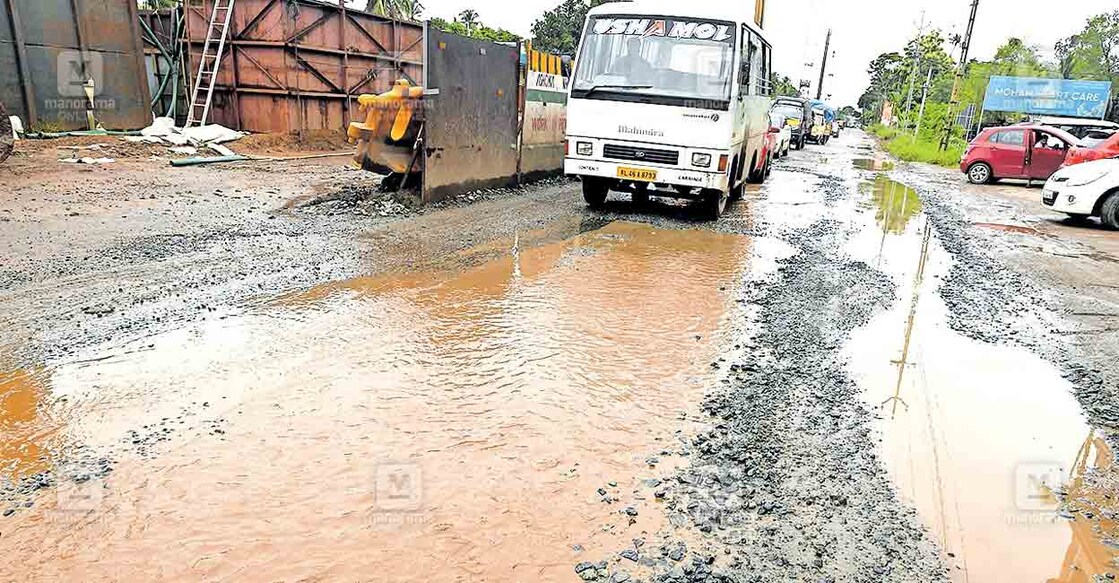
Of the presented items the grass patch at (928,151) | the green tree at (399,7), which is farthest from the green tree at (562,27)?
the grass patch at (928,151)

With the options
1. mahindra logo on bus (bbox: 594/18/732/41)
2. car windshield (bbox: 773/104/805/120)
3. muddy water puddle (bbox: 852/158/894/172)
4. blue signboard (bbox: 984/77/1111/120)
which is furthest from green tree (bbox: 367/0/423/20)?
blue signboard (bbox: 984/77/1111/120)

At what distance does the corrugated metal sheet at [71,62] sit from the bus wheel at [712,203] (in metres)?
11.4

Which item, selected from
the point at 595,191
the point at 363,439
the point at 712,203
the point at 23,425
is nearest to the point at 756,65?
the point at 712,203

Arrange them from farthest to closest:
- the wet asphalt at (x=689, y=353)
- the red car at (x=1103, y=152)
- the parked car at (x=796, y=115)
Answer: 1. the parked car at (x=796, y=115)
2. the red car at (x=1103, y=152)
3. the wet asphalt at (x=689, y=353)

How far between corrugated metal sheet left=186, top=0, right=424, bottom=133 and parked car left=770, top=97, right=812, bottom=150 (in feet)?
53.6

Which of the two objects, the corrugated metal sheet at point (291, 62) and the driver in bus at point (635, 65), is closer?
the driver in bus at point (635, 65)

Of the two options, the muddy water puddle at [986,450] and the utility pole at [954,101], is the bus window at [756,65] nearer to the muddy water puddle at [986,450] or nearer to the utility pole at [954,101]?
the muddy water puddle at [986,450]

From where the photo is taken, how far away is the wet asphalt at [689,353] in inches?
103

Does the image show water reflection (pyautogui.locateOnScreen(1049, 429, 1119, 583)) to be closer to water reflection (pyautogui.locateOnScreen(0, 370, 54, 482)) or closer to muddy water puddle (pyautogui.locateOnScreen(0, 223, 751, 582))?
muddy water puddle (pyautogui.locateOnScreen(0, 223, 751, 582))

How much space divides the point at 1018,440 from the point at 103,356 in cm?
500

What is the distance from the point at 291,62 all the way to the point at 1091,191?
49.3ft

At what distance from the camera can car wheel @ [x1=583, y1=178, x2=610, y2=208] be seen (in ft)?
31.3

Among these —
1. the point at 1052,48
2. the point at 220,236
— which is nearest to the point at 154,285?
the point at 220,236

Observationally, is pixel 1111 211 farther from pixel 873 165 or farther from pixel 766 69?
pixel 873 165
